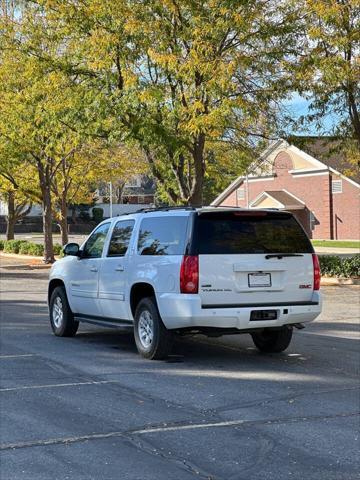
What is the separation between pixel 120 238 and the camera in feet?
33.8

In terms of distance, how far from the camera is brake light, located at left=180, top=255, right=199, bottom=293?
8609 millimetres

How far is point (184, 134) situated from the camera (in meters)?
19.1

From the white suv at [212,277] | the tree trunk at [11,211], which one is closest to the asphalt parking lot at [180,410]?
the white suv at [212,277]

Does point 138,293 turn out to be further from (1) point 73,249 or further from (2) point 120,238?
(1) point 73,249

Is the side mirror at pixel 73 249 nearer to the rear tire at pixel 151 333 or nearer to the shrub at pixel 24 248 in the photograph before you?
the rear tire at pixel 151 333

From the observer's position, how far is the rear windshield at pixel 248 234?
347 inches

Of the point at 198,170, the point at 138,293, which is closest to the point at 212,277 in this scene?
the point at 138,293

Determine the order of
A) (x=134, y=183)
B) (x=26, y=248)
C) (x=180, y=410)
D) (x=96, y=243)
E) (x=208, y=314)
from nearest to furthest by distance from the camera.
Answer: (x=180, y=410)
(x=208, y=314)
(x=96, y=243)
(x=26, y=248)
(x=134, y=183)

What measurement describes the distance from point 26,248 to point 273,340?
3001 centimetres

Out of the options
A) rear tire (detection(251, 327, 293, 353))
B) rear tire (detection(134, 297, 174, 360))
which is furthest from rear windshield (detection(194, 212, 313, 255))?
rear tire (detection(251, 327, 293, 353))

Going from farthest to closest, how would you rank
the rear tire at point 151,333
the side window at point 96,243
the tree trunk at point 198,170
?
the tree trunk at point 198,170 → the side window at point 96,243 → the rear tire at point 151,333

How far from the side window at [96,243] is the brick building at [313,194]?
37.8 metres

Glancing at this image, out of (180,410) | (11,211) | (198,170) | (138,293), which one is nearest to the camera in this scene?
(180,410)

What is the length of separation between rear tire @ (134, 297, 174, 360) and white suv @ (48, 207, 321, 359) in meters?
0.01
